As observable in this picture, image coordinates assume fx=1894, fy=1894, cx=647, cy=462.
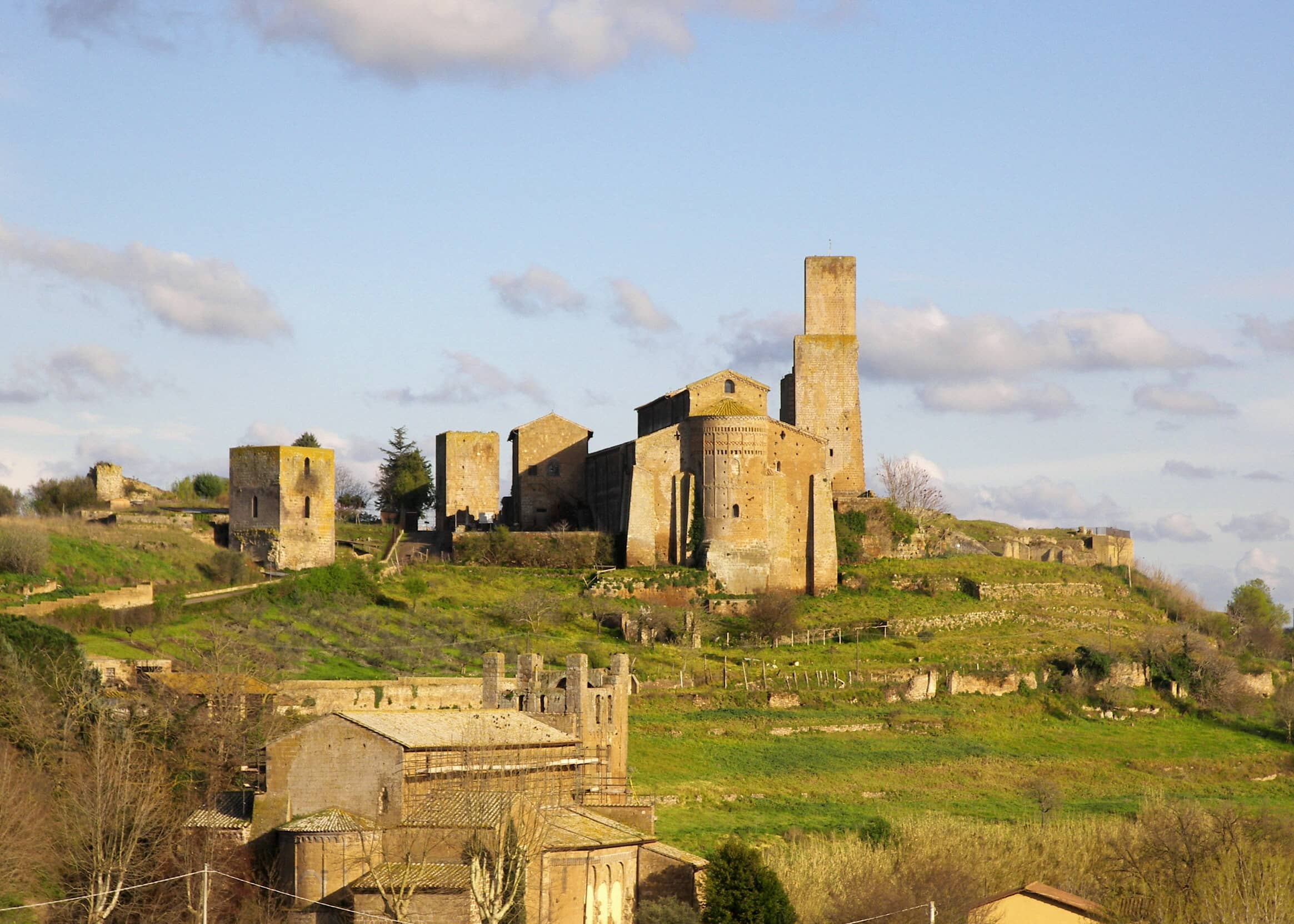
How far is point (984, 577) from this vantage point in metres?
68.2

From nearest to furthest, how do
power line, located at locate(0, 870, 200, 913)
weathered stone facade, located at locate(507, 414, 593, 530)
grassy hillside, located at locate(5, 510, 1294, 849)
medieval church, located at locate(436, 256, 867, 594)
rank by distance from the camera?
power line, located at locate(0, 870, 200, 913) → grassy hillside, located at locate(5, 510, 1294, 849) → medieval church, located at locate(436, 256, 867, 594) → weathered stone facade, located at locate(507, 414, 593, 530)

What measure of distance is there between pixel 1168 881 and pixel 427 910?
15.2 meters

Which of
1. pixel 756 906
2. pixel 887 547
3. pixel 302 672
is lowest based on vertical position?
pixel 756 906

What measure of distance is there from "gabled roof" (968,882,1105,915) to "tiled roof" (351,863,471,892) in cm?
965

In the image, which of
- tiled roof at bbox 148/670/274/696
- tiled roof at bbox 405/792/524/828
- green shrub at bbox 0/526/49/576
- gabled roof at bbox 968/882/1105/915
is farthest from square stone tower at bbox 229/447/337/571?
gabled roof at bbox 968/882/1105/915

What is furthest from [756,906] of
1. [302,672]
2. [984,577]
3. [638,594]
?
[984,577]

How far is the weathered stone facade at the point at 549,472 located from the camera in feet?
240

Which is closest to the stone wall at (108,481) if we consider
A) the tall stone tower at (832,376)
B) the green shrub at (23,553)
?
the green shrub at (23,553)

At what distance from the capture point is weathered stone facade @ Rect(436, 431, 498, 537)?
74.6 metres

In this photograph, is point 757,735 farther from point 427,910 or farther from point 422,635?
point 427,910

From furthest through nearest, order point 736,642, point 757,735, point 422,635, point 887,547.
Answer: point 887,547, point 736,642, point 422,635, point 757,735

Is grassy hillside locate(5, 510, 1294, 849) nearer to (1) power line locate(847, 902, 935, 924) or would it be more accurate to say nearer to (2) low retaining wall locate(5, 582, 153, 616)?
(2) low retaining wall locate(5, 582, 153, 616)

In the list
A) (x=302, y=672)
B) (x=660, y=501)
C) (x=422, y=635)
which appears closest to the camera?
(x=302, y=672)

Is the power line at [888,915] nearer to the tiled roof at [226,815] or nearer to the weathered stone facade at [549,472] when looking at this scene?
the tiled roof at [226,815]
